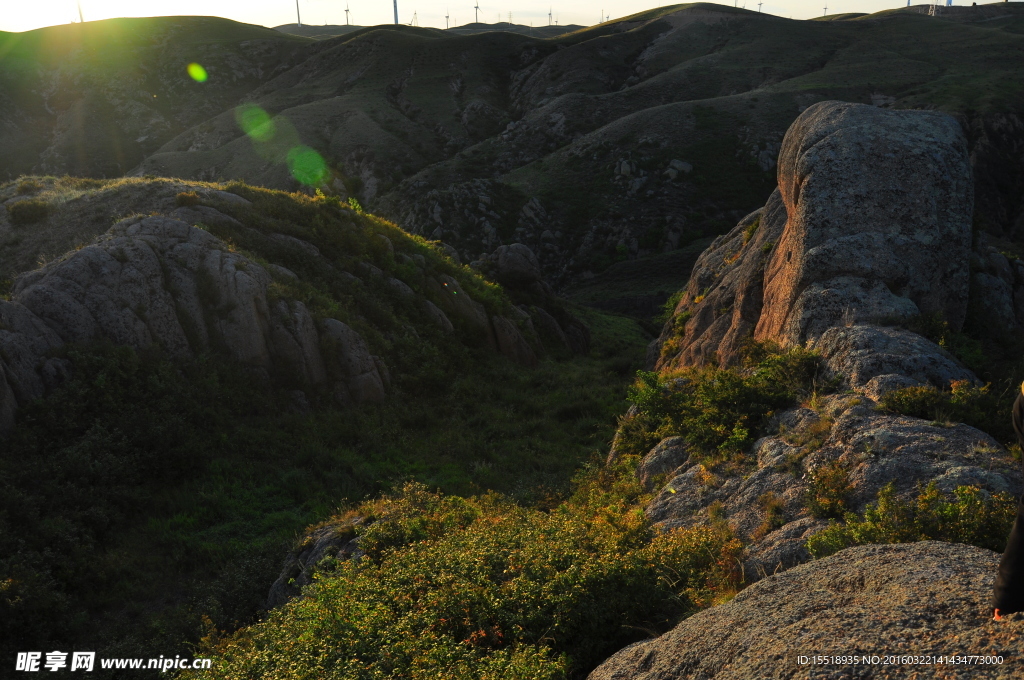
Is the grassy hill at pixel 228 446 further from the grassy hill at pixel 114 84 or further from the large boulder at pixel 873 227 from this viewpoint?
the grassy hill at pixel 114 84

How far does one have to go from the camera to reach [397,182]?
2948 inches

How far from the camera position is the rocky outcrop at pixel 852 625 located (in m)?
4.80

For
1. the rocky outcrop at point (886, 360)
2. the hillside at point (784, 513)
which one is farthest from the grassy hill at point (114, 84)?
the rocky outcrop at point (886, 360)

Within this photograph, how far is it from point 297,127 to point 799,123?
260 ft

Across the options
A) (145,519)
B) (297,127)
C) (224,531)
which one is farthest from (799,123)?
(297,127)

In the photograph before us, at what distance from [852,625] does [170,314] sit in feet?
65.5

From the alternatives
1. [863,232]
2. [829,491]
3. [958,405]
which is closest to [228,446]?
[829,491]

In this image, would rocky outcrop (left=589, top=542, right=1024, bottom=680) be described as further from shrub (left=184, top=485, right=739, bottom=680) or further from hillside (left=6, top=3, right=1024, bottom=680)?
shrub (left=184, top=485, right=739, bottom=680)

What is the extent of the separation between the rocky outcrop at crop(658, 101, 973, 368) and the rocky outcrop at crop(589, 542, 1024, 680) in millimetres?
6605

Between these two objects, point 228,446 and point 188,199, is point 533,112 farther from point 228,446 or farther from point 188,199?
point 228,446

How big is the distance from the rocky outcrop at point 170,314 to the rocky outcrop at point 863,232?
12900 mm

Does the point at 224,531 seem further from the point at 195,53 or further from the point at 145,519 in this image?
the point at 195,53

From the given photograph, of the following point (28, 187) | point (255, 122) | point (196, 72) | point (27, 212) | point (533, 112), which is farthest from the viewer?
point (196, 72)

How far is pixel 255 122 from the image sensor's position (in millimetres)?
88375
